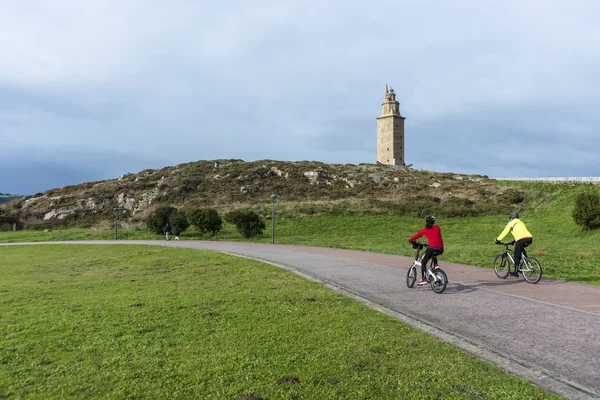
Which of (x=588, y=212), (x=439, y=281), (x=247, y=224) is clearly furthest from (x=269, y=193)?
(x=439, y=281)

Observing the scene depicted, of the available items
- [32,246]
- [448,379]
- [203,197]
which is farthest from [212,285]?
[203,197]

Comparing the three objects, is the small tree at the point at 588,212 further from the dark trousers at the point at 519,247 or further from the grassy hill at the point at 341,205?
the dark trousers at the point at 519,247

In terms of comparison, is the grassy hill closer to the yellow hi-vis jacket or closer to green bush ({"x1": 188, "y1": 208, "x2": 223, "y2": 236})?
green bush ({"x1": 188, "y1": 208, "x2": 223, "y2": 236})

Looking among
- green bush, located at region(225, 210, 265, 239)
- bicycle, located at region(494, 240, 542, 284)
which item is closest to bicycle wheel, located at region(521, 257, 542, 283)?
bicycle, located at region(494, 240, 542, 284)

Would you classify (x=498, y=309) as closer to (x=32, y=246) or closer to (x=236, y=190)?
(x=32, y=246)

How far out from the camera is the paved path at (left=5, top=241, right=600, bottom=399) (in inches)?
195

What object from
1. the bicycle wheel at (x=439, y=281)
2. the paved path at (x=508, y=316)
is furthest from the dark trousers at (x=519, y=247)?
the bicycle wheel at (x=439, y=281)

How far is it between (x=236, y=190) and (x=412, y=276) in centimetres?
4919

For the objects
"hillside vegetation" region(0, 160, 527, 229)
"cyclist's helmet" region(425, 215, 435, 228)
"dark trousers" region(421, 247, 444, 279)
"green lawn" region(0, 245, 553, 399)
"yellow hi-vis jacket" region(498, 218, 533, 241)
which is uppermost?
"hillside vegetation" region(0, 160, 527, 229)

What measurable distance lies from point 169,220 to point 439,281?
2794 centimetres

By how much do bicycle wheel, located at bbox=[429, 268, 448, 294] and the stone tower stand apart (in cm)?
8071

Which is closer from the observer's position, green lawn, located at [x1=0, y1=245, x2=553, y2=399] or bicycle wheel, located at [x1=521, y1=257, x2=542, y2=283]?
green lawn, located at [x1=0, y1=245, x2=553, y2=399]

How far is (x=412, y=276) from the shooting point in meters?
10.3

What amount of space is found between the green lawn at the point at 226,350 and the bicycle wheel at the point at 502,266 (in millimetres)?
5366
